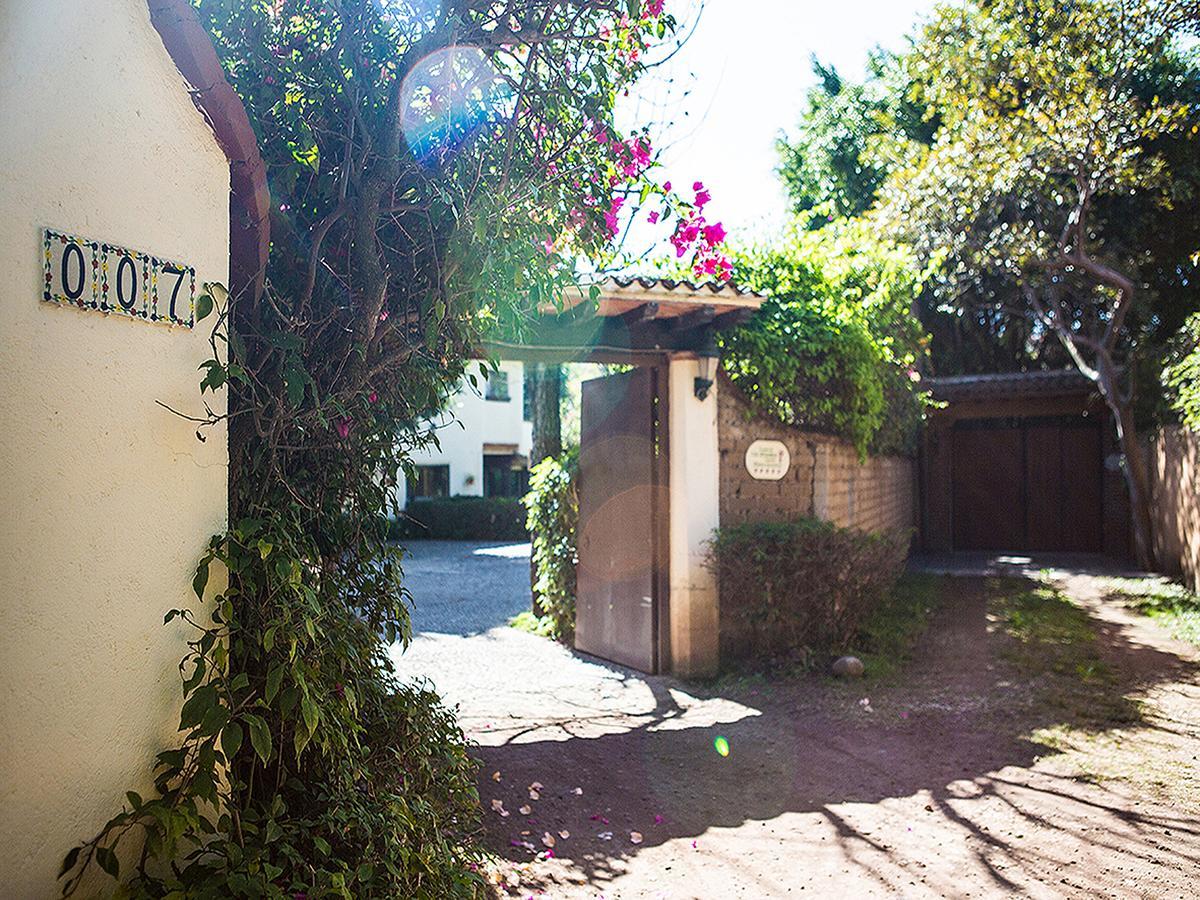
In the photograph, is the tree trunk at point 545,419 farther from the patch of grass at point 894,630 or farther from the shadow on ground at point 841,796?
the shadow on ground at point 841,796

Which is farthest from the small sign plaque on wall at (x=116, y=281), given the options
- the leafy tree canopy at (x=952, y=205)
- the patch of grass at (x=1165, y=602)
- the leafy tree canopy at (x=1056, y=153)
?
the leafy tree canopy at (x=1056, y=153)

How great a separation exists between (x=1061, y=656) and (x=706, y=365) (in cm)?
384

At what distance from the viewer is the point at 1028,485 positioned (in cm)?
1544

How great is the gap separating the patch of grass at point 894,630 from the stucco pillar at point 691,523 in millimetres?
1210

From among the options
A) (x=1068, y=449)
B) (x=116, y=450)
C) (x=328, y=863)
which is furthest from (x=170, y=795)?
(x=1068, y=449)

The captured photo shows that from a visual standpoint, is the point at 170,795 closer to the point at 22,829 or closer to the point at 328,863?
the point at 22,829

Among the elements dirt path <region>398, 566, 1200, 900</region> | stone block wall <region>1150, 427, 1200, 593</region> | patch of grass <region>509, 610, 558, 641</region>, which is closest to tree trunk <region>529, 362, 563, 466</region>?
patch of grass <region>509, 610, 558, 641</region>

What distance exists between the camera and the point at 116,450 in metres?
2.29

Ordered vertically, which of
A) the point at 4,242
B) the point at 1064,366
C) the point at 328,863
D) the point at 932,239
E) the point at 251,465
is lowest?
the point at 328,863

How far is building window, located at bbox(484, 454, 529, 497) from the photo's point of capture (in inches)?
1043

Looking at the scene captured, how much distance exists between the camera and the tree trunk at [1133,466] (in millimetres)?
12070

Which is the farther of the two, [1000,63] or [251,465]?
[1000,63]

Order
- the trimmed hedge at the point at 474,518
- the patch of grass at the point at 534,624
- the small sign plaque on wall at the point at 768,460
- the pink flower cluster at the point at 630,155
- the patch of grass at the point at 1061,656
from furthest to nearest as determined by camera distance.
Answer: the trimmed hedge at the point at 474,518 < the patch of grass at the point at 534,624 < the small sign plaque on wall at the point at 768,460 < the patch of grass at the point at 1061,656 < the pink flower cluster at the point at 630,155

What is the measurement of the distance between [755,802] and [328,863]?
2694 mm
